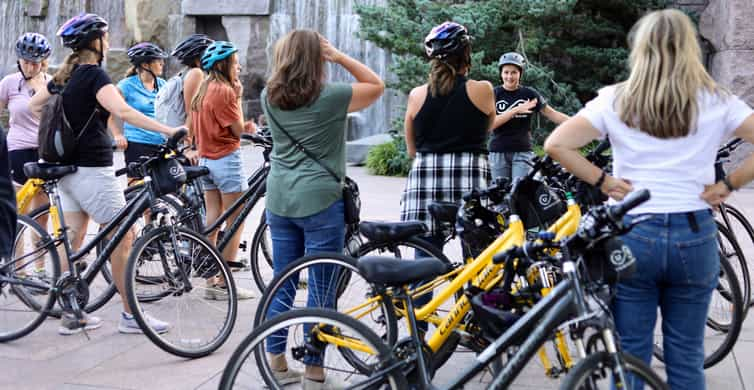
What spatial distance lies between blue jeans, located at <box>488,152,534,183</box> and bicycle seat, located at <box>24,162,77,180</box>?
3363 mm

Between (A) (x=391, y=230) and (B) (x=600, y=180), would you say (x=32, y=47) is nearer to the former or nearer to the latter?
(A) (x=391, y=230)

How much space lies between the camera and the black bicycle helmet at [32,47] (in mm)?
6512

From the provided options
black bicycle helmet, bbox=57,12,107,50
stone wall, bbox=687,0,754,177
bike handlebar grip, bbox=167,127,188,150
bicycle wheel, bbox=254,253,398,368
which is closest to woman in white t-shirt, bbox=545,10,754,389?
bicycle wheel, bbox=254,253,398,368

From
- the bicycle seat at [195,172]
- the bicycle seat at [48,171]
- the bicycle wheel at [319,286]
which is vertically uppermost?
the bicycle seat at [48,171]

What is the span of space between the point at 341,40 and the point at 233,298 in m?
14.2

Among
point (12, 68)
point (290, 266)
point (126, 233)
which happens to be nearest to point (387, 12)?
point (126, 233)

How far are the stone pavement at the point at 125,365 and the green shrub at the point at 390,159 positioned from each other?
292 inches

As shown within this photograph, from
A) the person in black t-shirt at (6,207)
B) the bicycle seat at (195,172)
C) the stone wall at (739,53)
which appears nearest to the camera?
the person in black t-shirt at (6,207)

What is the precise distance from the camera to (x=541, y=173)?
4.51 meters

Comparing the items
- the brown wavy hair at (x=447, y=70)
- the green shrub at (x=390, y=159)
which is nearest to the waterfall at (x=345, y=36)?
the green shrub at (x=390, y=159)

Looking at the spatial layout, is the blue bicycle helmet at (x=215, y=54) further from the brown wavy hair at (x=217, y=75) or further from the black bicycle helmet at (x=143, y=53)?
the black bicycle helmet at (x=143, y=53)

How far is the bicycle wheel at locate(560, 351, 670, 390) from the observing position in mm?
2791

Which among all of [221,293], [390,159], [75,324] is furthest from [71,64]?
[390,159]

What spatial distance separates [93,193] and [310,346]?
2435 millimetres
